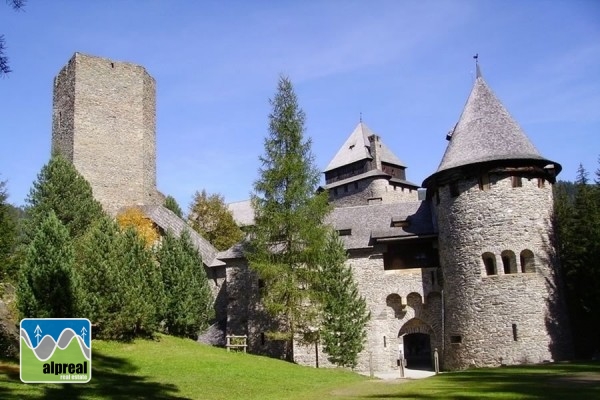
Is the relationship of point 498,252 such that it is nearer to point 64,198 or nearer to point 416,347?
point 416,347

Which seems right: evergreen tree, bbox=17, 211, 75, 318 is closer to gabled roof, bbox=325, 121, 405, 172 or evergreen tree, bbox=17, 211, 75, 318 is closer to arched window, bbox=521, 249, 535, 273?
arched window, bbox=521, 249, 535, 273

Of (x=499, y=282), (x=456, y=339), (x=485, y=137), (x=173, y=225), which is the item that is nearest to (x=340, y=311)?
(x=456, y=339)

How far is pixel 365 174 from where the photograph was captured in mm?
50594

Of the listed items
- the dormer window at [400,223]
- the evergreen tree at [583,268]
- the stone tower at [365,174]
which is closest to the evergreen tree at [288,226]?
the dormer window at [400,223]

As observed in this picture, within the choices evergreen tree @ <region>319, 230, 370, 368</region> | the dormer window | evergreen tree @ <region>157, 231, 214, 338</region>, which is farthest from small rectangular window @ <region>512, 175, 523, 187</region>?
evergreen tree @ <region>157, 231, 214, 338</region>

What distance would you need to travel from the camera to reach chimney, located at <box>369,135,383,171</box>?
51.0 metres

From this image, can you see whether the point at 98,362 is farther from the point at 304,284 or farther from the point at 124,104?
the point at 124,104

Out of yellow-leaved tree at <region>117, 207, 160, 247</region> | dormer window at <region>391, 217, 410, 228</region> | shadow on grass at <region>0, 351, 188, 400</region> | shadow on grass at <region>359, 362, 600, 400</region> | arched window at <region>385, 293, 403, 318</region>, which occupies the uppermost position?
yellow-leaved tree at <region>117, 207, 160, 247</region>

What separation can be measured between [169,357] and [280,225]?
9283mm

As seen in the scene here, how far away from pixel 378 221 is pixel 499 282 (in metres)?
7.78

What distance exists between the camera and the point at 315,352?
27.9 metres

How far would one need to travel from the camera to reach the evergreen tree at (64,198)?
2962 centimetres

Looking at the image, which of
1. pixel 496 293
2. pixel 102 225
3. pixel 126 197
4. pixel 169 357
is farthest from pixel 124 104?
pixel 496 293

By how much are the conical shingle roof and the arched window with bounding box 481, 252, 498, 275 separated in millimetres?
4225
